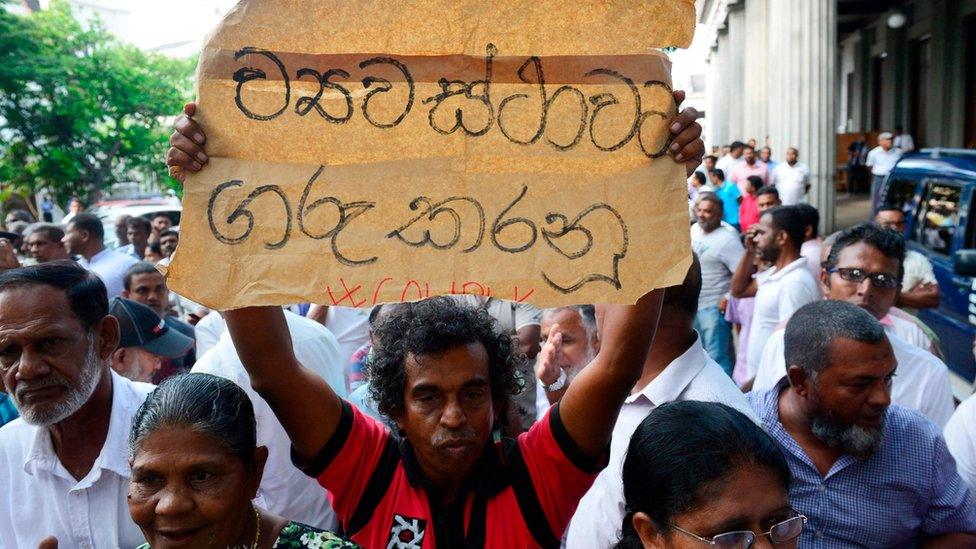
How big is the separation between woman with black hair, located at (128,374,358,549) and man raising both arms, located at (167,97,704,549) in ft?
0.39

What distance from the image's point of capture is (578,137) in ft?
6.86

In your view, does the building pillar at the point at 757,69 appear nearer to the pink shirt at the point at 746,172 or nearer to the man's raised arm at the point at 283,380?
the pink shirt at the point at 746,172

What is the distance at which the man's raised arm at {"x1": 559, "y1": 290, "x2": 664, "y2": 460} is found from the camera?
90.4 inches

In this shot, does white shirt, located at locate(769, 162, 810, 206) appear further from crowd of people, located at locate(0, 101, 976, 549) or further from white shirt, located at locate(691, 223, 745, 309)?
crowd of people, located at locate(0, 101, 976, 549)

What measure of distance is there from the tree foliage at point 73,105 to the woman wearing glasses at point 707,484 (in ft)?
85.9

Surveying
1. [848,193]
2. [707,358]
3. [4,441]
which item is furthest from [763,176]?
[4,441]

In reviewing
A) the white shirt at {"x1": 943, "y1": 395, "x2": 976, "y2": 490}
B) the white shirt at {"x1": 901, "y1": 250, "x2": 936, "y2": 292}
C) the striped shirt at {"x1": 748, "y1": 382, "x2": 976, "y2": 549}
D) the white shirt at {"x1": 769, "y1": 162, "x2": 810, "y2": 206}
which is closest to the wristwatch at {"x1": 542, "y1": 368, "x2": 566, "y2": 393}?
the striped shirt at {"x1": 748, "y1": 382, "x2": 976, "y2": 549}

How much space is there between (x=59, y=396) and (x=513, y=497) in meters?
1.35

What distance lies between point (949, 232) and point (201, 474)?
621 centimetres

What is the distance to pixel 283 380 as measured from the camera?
229 cm

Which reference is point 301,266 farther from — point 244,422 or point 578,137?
point 578,137

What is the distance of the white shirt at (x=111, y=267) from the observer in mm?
7562

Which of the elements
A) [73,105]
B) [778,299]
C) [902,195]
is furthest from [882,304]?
[73,105]

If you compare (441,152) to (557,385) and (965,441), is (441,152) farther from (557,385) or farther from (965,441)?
(965,441)
